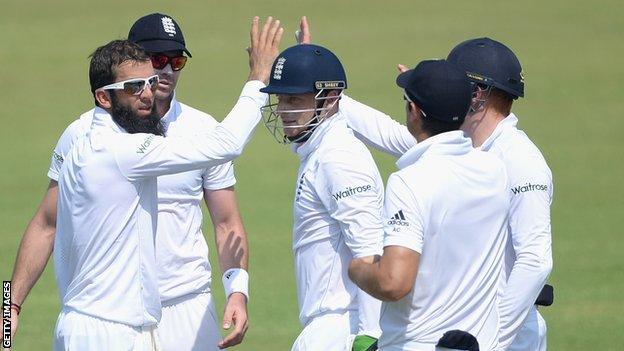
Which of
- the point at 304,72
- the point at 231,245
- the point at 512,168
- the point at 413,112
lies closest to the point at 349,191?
the point at 413,112

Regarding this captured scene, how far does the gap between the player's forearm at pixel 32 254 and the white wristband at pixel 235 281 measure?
880 millimetres

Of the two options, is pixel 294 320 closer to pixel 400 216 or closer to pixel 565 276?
pixel 565 276

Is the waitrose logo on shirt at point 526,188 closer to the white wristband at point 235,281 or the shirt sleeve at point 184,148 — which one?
the shirt sleeve at point 184,148

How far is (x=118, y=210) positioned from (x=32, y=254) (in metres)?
1.11

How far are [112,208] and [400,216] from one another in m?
1.30

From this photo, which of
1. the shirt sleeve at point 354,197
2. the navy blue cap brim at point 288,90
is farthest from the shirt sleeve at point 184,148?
the shirt sleeve at point 354,197

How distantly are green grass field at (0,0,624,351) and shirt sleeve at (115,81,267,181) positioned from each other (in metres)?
3.83

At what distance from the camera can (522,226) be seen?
5488 mm

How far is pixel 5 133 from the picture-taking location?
15.3 m

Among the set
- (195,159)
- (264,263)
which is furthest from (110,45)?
(264,263)

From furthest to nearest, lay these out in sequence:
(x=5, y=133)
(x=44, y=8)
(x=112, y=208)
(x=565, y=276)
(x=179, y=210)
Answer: (x=44, y=8)
(x=5, y=133)
(x=565, y=276)
(x=179, y=210)
(x=112, y=208)

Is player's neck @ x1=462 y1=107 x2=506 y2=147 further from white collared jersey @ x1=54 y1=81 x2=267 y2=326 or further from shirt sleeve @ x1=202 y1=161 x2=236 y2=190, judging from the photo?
shirt sleeve @ x1=202 y1=161 x2=236 y2=190

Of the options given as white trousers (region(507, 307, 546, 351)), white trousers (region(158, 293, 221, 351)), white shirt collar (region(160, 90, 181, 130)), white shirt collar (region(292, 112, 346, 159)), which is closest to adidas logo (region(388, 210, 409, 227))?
white shirt collar (region(292, 112, 346, 159))

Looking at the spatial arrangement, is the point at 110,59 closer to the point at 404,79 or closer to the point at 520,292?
the point at 404,79
